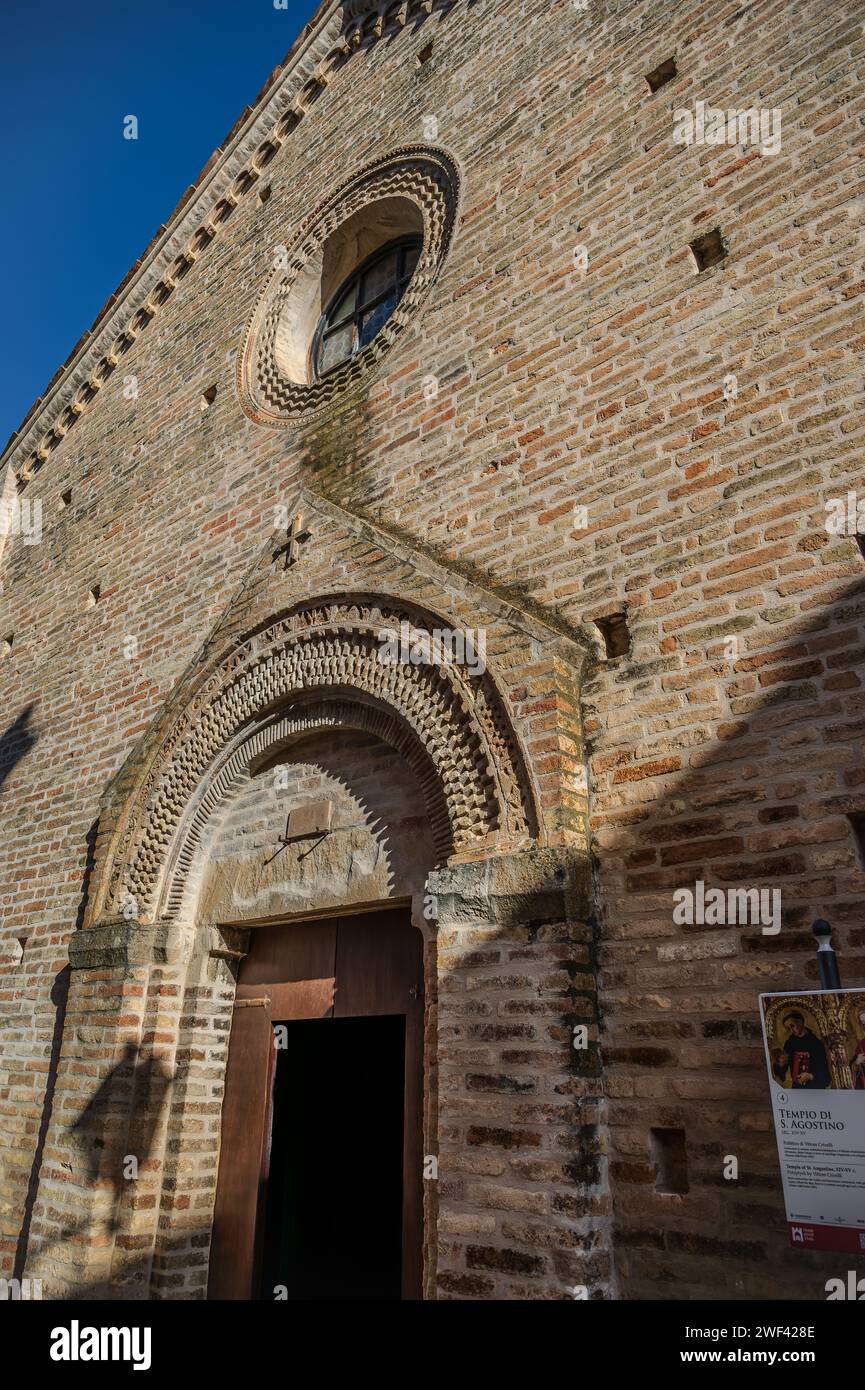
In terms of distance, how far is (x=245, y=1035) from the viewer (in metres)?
5.16

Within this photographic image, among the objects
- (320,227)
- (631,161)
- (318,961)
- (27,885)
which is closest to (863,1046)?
(318,961)

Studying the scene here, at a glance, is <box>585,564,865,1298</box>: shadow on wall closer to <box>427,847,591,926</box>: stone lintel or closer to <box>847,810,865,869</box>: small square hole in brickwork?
<box>847,810,865,869</box>: small square hole in brickwork

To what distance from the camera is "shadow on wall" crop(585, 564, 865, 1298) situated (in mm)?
2926

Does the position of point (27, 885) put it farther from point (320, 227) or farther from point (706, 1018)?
point (320, 227)

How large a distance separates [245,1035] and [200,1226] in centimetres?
99

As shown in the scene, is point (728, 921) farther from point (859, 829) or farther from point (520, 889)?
point (520, 889)

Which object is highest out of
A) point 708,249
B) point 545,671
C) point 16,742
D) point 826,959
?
point 708,249

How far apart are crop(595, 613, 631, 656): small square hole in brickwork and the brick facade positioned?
1.5 inches

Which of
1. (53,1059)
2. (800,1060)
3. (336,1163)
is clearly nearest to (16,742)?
(53,1059)

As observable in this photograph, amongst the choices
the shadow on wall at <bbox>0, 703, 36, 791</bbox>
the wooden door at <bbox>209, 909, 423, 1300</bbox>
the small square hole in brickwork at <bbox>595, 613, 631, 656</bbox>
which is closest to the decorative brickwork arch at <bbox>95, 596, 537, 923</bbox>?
the small square hole in brickwork at <bbox>595, 613, 631, 656</bbox>

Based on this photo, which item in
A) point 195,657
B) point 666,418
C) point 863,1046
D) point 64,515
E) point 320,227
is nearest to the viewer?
point 863,1046

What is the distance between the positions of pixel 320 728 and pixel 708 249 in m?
3.20

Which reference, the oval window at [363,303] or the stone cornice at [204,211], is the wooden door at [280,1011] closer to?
the oval window at [363,303]

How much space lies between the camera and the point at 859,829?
3039 mm
